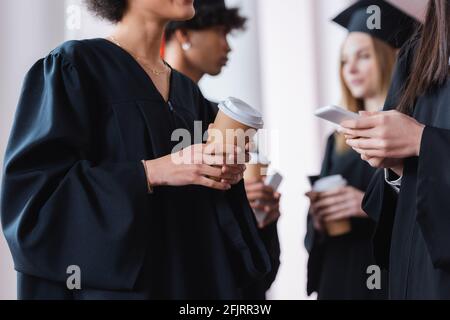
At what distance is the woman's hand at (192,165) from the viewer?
1235 millimetres

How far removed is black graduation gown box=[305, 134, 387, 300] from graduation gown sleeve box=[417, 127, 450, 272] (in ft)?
3.61

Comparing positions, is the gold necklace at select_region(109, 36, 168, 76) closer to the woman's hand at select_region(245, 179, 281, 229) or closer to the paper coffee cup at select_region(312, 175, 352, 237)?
the woman's hand at select_region(245, 179, 281, 229)

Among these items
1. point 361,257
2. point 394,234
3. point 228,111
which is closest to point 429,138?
point 394,234

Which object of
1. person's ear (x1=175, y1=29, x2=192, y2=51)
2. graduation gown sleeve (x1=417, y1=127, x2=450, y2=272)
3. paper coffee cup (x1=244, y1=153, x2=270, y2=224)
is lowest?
paper coffee cup (x1=244, y1=153, x2=270, y2=224)

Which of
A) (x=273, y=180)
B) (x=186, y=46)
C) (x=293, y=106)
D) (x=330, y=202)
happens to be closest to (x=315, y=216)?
(x=330, y=202)

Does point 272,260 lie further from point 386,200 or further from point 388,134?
point 388,134

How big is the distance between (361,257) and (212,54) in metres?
0.89

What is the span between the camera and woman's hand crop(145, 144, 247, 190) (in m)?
1.24

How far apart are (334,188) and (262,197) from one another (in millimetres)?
397

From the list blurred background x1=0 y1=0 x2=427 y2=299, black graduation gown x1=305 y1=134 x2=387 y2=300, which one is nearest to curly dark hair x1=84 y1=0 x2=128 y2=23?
black graduation gown x1=305 y1=134 x2=387 y2=300

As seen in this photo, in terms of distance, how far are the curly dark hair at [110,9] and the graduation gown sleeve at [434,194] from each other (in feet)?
2.33

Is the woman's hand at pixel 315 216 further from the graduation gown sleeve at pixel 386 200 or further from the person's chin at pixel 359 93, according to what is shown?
the graduation gown sleeve at pixel 386 200

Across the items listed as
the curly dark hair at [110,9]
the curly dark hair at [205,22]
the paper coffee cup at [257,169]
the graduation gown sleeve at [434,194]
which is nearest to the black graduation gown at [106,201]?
the curly dark hair at [110,9]
